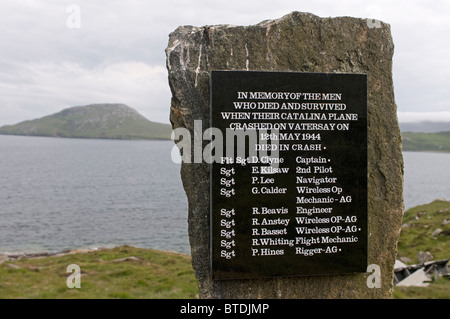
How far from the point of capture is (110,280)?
16797 millimetres

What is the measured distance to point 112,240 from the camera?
34000 mm

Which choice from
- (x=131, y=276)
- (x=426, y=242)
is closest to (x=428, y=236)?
(x=426, y=242)

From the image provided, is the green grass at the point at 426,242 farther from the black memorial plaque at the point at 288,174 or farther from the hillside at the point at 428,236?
the black memorial plaque at the point at 288,174

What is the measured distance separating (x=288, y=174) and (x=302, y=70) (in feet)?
5.74

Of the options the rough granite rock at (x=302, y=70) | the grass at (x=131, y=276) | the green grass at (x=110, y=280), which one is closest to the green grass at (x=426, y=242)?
the grass at (x=131, y=276)

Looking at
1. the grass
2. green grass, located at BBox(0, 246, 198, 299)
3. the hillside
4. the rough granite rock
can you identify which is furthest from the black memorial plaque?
the hillside

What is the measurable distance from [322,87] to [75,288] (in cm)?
1214

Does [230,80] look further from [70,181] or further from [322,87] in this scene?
[70,181]

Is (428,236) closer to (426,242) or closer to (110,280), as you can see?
(426,242)

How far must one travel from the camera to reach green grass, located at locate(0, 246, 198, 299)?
14008mm

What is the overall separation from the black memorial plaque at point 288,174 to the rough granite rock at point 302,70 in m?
0.23

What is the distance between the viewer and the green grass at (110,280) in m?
14.0

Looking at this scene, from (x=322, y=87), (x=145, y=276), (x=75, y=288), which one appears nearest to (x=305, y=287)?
(x=322, y=87)

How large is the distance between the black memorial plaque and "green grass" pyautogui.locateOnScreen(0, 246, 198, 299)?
27.2 feet
